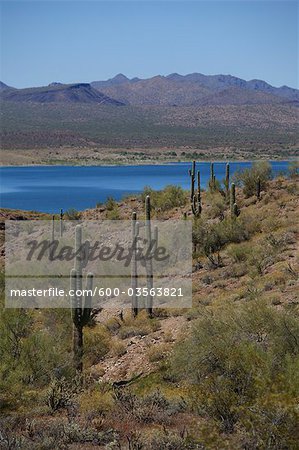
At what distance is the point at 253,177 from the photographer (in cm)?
3409

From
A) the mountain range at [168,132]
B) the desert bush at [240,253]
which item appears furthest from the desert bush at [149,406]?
the mountain range at [168,132]

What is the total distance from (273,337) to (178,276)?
12.4 m

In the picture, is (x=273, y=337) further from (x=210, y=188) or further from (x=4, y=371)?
(x=210, y=188)

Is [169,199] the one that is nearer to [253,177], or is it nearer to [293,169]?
[253,177]

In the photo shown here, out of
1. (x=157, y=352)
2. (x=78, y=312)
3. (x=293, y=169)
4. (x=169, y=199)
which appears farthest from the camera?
(x=293, y=169)

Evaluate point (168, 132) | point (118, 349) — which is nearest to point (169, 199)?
point (118, 349)

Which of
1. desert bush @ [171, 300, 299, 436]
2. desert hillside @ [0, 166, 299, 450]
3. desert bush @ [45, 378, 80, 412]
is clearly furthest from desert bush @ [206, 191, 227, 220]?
desert bush @ [45, 378, 80, 412]

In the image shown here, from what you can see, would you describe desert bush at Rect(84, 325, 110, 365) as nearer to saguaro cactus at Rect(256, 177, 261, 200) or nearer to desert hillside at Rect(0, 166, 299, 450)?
desert hillside at Rect(0, 166, 299, 450)

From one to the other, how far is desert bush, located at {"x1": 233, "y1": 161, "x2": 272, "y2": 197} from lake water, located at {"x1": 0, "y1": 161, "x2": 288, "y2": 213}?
22.6 ft

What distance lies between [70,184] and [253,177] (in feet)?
159

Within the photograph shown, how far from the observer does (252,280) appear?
19.0m

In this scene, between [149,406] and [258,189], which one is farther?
[258,189]

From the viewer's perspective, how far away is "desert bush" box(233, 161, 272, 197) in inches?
1329

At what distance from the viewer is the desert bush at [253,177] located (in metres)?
33.8
